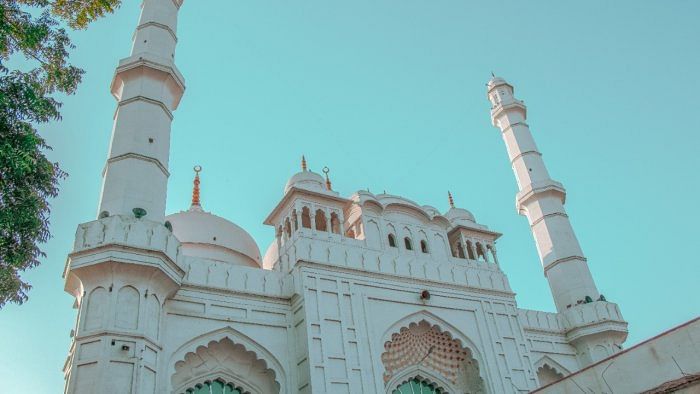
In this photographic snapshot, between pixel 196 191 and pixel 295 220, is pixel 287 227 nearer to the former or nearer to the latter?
pixel 295 220

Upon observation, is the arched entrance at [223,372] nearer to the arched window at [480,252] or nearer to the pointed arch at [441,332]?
the pointed arch at [441,332]

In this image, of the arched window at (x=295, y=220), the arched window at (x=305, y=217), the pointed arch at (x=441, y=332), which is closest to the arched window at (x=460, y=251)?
the pointed arch at (x=441, y=332)

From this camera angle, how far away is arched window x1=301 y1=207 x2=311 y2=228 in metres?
13.3

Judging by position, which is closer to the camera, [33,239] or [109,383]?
[33,239]

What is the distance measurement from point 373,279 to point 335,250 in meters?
1.00

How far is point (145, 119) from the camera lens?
11.8 metres

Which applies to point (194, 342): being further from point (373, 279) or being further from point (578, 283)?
point (578, 283)

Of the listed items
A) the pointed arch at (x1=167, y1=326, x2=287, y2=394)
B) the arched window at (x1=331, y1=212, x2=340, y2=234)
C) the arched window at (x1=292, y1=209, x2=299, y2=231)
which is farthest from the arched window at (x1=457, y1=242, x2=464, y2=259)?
the pointed arch at (x1=167, y1=326, x2=287, y2=394)

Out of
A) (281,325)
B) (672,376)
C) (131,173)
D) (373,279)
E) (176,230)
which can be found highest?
(176,230)

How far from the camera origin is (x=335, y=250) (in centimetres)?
1234

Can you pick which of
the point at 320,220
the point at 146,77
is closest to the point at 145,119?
the point at 146,77

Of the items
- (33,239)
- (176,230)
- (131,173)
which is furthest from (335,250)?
(33,239)

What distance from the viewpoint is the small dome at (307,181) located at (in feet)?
44.7

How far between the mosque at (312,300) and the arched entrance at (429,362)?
0.03 metres
